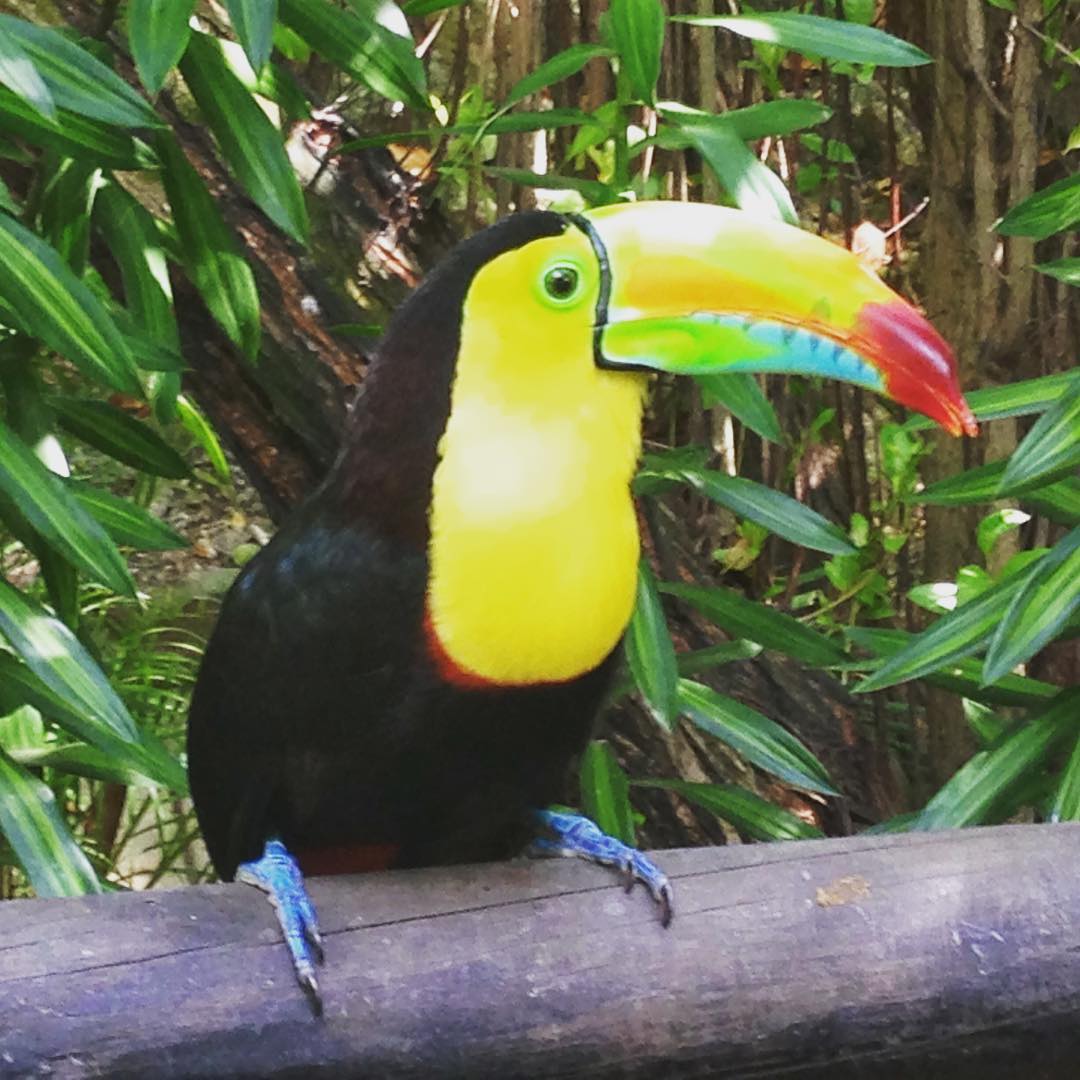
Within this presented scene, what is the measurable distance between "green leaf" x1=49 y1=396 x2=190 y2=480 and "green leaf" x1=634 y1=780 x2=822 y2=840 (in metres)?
0.55

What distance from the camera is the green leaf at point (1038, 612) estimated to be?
121 centimetres

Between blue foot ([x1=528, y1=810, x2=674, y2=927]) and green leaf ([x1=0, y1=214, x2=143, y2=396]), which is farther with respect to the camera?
green leaf ([x1=0, y1=214, x2=143, y2=396])

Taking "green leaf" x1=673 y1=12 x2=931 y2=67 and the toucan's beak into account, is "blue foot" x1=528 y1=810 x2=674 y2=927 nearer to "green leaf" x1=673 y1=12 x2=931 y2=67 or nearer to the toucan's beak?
the toucan's beak

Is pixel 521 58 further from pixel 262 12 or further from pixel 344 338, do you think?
pixel 262 12

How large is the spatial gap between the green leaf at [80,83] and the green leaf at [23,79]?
68 mm

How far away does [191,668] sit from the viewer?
6.75ft

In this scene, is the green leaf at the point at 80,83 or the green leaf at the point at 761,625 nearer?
the green leaf at the point at 80,83

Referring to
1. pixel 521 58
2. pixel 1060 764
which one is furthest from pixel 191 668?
pixel 1060 764

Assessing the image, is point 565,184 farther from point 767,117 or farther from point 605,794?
point 605,794

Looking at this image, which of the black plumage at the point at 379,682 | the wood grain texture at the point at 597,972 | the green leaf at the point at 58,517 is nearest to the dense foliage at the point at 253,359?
the green leaf at the point at 58,517

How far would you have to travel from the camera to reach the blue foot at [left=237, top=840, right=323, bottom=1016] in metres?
0.84

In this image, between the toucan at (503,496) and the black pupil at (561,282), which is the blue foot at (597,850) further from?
the black pupil at (561,282)

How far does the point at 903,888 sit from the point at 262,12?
723 millimetres

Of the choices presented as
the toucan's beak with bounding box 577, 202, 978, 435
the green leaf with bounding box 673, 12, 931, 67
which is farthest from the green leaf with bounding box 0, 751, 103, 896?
the green leaf with bounding box 673, 12, 931, 67
